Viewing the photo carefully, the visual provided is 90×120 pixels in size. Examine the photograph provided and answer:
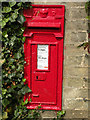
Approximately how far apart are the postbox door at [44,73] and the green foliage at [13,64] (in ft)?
0.53

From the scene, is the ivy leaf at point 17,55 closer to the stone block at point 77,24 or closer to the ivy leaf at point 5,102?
the ivy leaf at point 5,102

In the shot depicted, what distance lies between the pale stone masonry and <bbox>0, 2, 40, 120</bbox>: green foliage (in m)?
0.44

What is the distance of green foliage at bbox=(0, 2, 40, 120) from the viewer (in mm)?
2814

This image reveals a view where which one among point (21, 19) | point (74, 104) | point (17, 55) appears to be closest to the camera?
point (21, 19)

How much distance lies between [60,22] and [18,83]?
3.87 feet

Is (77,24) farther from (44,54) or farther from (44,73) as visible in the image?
(44,73)

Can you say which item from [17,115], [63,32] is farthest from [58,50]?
[17,115]

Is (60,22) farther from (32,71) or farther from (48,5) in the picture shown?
(32,71)

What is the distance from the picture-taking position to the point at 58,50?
9.46 ft

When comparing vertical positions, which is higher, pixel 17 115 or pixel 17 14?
pixel 17 14

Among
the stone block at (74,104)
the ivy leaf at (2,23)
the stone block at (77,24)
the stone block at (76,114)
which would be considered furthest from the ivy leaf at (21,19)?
the stone block at (76,114)

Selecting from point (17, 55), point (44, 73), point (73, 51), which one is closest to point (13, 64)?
point (17, 55)

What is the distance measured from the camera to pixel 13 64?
9.76 feet

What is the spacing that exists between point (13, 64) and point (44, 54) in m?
0.52
